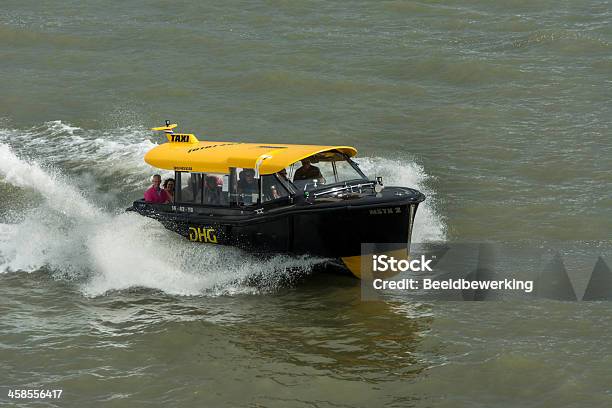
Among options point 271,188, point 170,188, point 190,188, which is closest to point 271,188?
point 271,188

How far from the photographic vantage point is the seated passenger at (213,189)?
17484mm

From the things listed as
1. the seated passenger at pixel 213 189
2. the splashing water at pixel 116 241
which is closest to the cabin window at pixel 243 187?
the seated passenger at pixel 213 189

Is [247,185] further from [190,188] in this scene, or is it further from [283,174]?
[190,188]

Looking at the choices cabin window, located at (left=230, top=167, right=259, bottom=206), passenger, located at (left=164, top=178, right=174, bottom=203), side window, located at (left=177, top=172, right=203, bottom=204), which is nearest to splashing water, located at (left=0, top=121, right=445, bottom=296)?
passenger, located at (left=164, top=178, right=174, bottom=203)

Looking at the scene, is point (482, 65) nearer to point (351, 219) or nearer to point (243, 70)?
point (243, 70)

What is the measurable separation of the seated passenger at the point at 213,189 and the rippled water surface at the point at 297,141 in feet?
2.87

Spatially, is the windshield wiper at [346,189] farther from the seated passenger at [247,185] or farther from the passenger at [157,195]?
the passenger at [157,195]

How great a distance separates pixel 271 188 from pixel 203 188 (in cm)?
147

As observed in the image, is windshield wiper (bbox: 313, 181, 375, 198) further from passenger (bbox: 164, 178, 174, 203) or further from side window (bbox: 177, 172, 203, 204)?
passenger (bbox: 164, 178, 174, 203)

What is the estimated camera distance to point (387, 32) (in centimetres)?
3078

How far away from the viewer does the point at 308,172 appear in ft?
55.8

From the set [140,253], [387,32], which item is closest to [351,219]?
[140,253]

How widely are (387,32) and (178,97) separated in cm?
727

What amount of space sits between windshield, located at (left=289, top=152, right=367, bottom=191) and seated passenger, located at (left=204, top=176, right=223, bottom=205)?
1.41 metres
